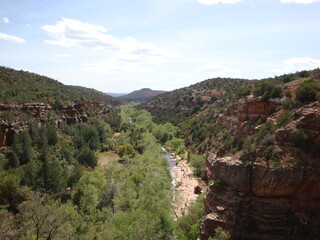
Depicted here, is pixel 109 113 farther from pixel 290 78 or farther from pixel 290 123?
pixel 290 123

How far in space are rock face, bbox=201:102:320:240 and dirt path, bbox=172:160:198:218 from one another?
493 inches

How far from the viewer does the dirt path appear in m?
40.7

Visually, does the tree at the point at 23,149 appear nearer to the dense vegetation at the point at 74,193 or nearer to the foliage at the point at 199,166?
the dense vegetation at the point at 74,193

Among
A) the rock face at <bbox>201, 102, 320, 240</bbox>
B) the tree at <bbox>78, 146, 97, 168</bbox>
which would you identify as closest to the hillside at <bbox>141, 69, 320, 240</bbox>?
the rock face at <bbox>201, 102, 320, 240</bbox>

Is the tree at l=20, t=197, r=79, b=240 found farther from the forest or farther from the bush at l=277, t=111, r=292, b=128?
the bush at l=277, t=111, r=292, b=128

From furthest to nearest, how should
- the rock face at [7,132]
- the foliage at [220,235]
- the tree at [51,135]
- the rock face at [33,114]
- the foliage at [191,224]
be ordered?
the tree at [51,135]
the rock face at [33,114]
the rock face at [7,132]
the foliage at [191,224]
the foliage at [220,235]

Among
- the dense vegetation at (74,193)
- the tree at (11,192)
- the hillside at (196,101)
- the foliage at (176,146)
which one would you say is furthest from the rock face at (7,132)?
the hillside at (196,101)

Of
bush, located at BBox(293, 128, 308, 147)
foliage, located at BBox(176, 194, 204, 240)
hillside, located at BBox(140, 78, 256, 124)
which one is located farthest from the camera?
hillside, located at BBox(140, 78, 256, 124)

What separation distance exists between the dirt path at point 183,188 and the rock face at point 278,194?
12526 mm

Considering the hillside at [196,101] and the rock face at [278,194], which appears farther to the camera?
the hillside at [196,101]

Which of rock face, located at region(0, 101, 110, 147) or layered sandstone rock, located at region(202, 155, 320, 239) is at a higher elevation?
rock face, located at region(0, 101, 110, 147)

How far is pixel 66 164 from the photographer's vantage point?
58344 mm

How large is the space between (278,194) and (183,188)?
26.6 m

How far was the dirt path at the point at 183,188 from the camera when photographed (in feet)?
134
